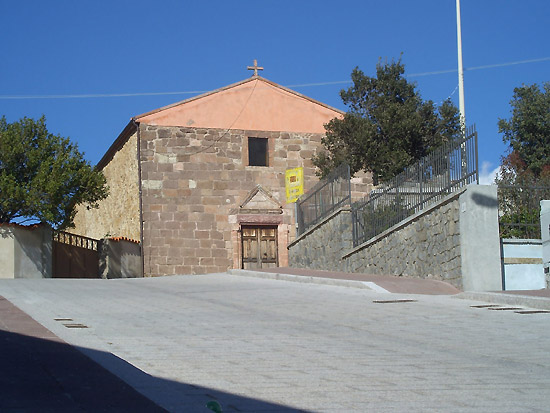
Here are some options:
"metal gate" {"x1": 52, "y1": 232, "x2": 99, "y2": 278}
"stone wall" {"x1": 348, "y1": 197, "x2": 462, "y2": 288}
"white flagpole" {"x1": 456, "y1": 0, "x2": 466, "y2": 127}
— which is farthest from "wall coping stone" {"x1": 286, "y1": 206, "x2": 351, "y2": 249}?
"white flagpole" {"x1": 456, "y1": 0, "x2": 466, "y2": 127}

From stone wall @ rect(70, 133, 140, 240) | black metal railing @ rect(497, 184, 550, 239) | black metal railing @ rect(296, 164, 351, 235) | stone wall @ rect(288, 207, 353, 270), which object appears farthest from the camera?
stone wall @ rect(70, 133, 140, 240)

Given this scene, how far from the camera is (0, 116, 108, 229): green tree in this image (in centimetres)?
2308

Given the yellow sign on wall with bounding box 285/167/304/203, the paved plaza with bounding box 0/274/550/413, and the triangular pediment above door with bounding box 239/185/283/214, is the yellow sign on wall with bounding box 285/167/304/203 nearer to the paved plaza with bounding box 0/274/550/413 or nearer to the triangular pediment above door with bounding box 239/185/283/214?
the triangular pediment above door with bounding box 239/185/283/214

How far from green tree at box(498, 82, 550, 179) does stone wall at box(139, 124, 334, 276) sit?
10944 mm

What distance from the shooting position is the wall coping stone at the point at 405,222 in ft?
47.9

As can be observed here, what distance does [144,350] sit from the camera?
7.67 metres

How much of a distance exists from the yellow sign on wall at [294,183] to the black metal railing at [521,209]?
1153 cm

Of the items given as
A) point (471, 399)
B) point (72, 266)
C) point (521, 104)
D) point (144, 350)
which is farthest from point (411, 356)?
point (521, 104)

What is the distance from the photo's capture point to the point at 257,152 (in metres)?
28.7

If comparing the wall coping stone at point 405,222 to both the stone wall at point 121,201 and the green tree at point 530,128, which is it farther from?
the green tree at point 530,128

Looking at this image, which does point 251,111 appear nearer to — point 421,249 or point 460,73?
point 460,73

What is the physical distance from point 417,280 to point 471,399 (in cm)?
1009

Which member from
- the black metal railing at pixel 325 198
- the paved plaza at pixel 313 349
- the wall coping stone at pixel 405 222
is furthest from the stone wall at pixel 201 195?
the paved plaza at pixel 313 349

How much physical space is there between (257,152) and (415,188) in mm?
12816
